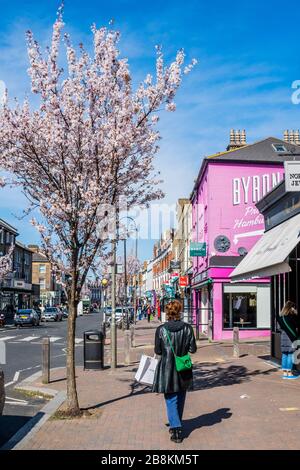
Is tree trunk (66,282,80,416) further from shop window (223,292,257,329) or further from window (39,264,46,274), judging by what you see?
window (39,264,46,274)

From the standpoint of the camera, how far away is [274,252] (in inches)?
516

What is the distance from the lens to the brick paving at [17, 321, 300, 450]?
754cm

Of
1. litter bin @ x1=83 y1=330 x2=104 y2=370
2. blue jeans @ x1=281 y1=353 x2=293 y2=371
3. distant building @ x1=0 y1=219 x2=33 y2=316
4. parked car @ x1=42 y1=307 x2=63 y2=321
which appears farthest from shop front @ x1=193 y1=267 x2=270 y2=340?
distant building @ x1=0 y1=219 x2=33 y2=316

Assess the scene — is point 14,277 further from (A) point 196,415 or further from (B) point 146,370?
(B) point 146,370

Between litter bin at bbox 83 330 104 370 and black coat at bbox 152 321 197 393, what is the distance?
8282 millimetres

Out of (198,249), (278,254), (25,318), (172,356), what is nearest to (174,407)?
(172,356)

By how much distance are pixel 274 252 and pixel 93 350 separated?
6.02 m

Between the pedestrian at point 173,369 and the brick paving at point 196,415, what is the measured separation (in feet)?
1.23

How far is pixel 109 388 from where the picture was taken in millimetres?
12617

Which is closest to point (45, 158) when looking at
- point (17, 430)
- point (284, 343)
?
point (17, 430)

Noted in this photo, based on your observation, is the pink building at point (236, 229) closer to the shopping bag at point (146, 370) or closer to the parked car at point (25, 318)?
the parked car at point (25, 318)

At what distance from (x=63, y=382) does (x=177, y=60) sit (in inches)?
310

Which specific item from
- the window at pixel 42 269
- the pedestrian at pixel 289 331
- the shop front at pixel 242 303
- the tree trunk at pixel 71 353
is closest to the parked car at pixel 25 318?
the shop front at pixel 242 303

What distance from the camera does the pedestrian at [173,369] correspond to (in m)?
7.61
